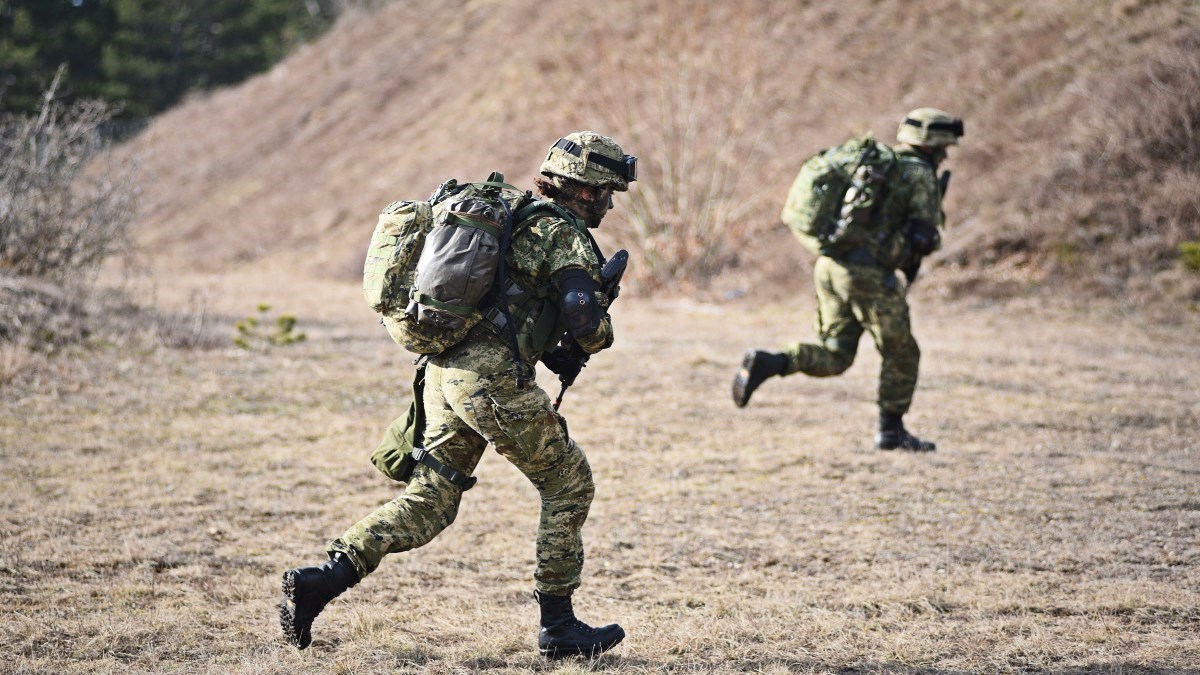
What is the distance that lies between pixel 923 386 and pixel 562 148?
5.88m

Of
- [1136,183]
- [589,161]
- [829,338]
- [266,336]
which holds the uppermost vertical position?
[1136,183]

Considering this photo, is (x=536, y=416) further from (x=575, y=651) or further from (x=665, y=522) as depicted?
(x=665, y=522)

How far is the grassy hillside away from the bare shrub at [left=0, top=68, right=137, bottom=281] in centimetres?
70

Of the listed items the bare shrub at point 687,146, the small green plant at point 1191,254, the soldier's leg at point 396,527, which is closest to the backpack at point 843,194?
the soldier's leg at point 396,527

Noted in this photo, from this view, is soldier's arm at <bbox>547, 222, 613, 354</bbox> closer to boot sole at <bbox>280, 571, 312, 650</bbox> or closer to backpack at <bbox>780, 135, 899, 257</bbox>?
boot sole at <bbox>280, 571, 312, 650</bbox>

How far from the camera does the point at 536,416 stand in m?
3.61

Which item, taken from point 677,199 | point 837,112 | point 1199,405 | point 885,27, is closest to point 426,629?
point 1199,405

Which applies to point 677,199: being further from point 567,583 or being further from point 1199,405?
point 567,583

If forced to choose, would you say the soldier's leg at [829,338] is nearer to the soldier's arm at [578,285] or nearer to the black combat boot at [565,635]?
the black combat boot at [565,635]

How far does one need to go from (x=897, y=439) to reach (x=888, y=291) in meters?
1.01

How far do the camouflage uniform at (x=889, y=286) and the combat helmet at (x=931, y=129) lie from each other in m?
0.10

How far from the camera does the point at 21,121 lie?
10094 mm

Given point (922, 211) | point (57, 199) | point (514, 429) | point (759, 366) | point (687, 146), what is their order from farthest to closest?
point (687, 146)
point (57, 199)
point (759, 366)
point (922, 211)
point (514, 429)

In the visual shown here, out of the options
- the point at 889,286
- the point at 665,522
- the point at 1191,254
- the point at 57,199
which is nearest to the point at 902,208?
the point at 889,286
